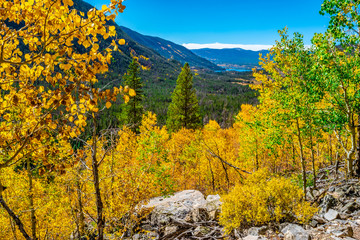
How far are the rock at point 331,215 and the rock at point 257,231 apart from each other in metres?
2.27

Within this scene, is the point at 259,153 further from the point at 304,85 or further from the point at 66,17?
the point at 66,17

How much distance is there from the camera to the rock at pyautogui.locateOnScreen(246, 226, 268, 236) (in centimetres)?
731

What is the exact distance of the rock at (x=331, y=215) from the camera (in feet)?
24.6

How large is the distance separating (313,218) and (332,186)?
316cm

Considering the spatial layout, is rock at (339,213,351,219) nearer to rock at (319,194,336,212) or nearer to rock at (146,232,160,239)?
rock at (319,194,336,212)

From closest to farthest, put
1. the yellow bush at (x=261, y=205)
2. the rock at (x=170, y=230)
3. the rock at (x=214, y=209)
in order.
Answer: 1. the yellow bush at (x=261, y=205)
2. the rock at (x=170, y=230)
3. the rock at (x=214, y=209)

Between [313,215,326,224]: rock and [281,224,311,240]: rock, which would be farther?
[313,215,326,224]: rock

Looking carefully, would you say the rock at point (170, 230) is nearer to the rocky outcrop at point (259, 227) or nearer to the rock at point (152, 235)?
the rocky outcrop at point (259, 227)

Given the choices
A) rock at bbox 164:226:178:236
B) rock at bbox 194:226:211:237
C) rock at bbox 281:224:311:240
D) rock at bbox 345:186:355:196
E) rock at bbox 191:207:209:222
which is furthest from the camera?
rock at bbox 191:207:209:222

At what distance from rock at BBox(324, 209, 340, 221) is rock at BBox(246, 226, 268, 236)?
89.4 inches

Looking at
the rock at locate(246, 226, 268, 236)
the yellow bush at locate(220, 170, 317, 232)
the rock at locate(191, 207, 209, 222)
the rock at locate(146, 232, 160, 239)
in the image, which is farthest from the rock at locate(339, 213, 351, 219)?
the rock at locate(146, 232, 160, 239)

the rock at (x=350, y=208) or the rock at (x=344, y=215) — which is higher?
the rock at (x=350, y=208)

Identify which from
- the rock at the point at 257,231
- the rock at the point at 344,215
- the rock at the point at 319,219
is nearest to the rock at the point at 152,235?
the rock at the point at 257,231

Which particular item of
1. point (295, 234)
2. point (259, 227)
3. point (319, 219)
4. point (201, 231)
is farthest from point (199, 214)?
point (319, 219)
